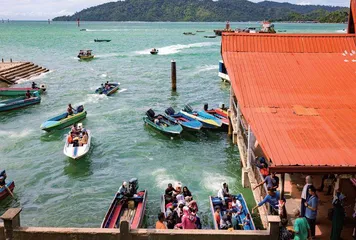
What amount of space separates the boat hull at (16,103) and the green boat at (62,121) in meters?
7.64

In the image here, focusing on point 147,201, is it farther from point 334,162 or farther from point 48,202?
point 334,162

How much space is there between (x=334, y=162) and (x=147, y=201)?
10.3 meters

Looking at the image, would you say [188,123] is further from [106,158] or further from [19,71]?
[19,71]

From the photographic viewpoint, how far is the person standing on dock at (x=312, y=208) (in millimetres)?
11436

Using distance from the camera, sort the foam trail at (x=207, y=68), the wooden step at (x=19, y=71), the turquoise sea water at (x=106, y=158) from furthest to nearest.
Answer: the foam trail at (x=207, y=68) < the wooden step at (x=19, y=71) < the turquoise sea water at (x=106, y=158)

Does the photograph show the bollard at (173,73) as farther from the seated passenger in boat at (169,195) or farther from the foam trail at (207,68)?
the seated passenger in boat at (169,195)

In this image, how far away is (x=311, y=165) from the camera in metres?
10.8

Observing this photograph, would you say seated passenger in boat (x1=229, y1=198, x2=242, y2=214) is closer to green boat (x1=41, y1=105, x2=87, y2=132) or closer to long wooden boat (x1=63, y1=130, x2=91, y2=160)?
long wooden boat (x1=63, y1=130, x2=91, y2=160)

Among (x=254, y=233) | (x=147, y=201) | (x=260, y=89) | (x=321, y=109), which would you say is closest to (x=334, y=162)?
(x=254, y=233)

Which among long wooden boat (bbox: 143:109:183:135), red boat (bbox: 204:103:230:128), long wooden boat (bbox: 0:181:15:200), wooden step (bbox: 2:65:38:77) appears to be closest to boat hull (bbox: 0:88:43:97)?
wooden step (bbox: 2:65:38:77)

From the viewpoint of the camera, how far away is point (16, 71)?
52406 millimetres

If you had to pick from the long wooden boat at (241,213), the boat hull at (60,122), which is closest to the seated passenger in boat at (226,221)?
the long wooden boat at (241,213)

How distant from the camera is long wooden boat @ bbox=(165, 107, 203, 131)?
27.4m

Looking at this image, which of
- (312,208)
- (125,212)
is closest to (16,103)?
(125,212)
